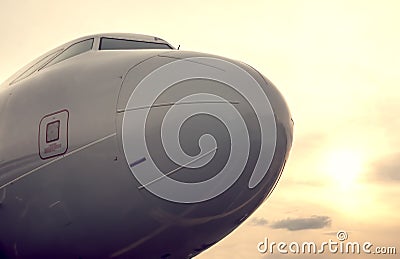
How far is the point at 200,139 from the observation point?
21.6ft

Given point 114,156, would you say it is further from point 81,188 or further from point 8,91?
point 8,91

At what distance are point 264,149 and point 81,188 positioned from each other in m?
2.30

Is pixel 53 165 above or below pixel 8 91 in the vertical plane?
below

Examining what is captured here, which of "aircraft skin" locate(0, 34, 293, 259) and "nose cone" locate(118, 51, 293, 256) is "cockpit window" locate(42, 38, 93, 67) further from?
"nose cone" locate(118, 51, 293, 256)

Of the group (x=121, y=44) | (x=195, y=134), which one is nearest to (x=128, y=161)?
(x=195, y=134)

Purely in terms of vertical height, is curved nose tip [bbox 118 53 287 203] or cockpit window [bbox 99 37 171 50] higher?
cockpit window [bbox 99 37 171 50]

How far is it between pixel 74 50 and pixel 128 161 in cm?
330

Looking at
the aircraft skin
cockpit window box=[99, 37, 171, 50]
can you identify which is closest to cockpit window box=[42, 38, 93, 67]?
cockpit window box=[99, 37, 171, 50]

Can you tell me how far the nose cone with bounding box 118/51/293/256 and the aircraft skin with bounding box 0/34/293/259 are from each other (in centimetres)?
1

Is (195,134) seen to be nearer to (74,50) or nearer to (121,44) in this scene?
(121,44)

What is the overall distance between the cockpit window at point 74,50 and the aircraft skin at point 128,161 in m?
1.10

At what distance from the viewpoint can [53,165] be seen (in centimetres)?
743

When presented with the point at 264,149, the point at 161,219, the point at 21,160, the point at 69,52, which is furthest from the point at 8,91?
the point at 264,149

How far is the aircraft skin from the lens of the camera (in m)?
6.77
